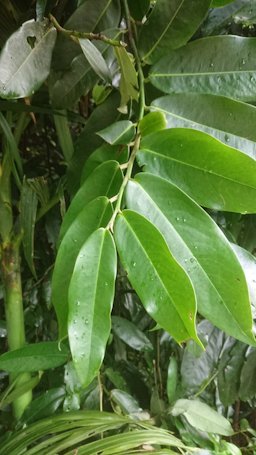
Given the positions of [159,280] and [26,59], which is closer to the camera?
[159,280]

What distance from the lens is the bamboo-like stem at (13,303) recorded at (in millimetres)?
637

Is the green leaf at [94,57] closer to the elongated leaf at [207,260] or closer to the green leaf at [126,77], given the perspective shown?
the green leaf at [126,77]

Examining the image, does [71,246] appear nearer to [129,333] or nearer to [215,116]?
[215,116]

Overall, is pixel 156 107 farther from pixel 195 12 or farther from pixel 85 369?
pixel 85 369

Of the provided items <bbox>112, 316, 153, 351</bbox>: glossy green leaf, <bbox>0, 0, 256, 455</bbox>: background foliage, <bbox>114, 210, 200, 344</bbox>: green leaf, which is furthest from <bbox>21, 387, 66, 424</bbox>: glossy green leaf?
<bbox>114, 210, 200, 344</bbox>: green leaf

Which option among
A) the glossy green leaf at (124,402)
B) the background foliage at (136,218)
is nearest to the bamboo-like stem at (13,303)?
the background foliage at (136,218)

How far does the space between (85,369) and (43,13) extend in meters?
0.33

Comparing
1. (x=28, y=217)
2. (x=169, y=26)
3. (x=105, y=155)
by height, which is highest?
(x=169, y=26)

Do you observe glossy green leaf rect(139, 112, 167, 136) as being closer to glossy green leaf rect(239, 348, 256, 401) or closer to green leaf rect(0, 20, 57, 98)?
green leaf rect(0, 20, 57, 98)

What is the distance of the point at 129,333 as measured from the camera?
28.6 inches

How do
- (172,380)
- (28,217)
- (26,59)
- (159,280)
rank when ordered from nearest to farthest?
1. (159,280)
2. (26,59)
3. (28,217)
4. (172,380)

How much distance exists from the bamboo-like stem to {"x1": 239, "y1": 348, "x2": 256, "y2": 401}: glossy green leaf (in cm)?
33

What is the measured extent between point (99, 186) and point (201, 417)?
1.31 feet

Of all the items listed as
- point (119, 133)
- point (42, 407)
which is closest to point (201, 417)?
point (42, 407)
